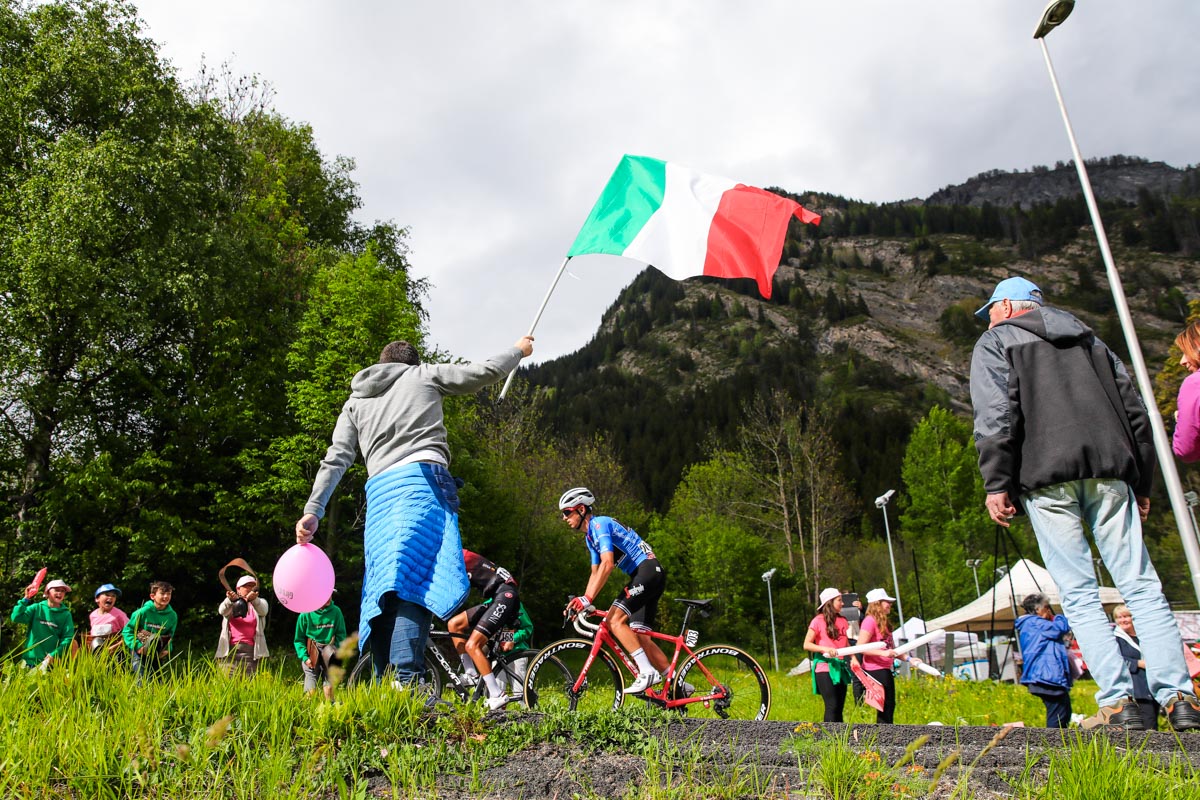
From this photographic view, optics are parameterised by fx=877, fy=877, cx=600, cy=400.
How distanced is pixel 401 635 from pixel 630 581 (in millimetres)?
2966

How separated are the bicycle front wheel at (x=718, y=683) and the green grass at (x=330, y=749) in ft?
12.8

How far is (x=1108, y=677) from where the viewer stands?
4.07m

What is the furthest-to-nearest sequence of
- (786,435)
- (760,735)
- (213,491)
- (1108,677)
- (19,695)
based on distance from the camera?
(786,435)
(213,491)
(1108,677)
(760,735)
(19,695)

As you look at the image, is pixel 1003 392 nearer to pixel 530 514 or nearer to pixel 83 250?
pixel 83 250

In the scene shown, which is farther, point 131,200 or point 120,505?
point 120,505

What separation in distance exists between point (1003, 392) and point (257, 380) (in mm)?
25735

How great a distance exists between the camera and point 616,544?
6844 mm

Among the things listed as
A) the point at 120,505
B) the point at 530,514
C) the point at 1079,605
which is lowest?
the point at 1079,605

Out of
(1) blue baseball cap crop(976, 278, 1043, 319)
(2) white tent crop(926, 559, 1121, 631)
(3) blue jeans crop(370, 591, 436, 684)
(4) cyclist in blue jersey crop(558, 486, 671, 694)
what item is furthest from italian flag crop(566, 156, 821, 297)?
(2) white tent crop(926, 559, 1121, 631)

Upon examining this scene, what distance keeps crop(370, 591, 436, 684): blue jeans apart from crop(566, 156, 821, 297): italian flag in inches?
201

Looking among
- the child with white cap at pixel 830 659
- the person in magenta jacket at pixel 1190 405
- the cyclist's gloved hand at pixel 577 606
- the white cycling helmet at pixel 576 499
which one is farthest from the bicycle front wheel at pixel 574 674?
the person in magenta jacket at pixel 1190 405

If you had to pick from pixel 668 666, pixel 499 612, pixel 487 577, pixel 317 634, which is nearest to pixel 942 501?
pixel 317 634

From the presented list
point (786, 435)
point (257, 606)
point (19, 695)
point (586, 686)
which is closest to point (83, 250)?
point (257, 606)

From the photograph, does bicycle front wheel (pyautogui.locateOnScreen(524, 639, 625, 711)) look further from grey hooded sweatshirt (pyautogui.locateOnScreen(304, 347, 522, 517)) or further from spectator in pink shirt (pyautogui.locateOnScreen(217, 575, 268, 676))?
spectator in pink shirt (pyautogui.locateOnScreen(217, 575, 268, 676))
